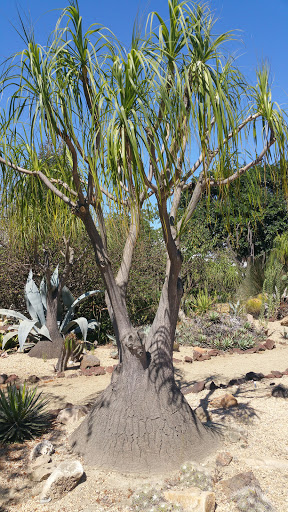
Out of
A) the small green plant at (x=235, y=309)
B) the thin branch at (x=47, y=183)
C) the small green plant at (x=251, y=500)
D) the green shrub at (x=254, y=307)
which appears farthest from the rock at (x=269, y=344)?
the thin branch at (x=47, y=183)

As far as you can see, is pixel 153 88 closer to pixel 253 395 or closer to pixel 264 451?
pixel 264 451

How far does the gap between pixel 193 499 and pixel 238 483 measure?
0.45 metres

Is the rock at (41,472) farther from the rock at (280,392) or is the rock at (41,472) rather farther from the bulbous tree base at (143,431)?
the rock at (280,392)

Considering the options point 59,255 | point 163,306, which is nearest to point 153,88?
point 163,306

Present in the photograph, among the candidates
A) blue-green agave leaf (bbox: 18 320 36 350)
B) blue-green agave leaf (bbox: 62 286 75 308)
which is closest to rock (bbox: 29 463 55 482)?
blue-green agave leaf (bbox: 18 320 36 350)

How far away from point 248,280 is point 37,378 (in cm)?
855

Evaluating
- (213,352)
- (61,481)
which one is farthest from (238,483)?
(213,352)

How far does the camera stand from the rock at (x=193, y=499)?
2.74 metres

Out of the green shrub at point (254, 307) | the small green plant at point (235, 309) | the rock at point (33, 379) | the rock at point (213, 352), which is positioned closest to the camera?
the rock at point (33, 379)

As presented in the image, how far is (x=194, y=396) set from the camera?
17.5 feet

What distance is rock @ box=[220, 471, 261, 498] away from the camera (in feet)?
9.86

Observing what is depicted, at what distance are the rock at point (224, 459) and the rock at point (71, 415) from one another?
1676 mm

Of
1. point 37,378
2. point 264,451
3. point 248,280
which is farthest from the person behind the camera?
point 248,280

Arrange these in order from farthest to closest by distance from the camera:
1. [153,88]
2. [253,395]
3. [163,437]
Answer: [253,395]
[163,437]
[153,88]
